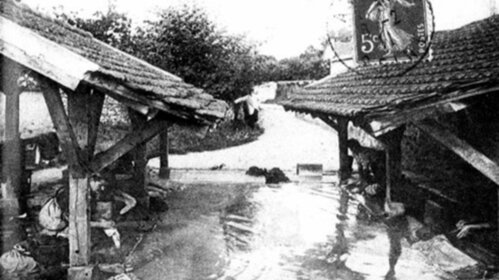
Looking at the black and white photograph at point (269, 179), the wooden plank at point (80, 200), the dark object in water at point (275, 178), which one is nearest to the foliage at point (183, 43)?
the black and white photograph at point (269, 179)

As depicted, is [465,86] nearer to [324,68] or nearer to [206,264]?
[206,264]

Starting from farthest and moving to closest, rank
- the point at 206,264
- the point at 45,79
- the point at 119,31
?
the point at 119,31 → the point at 206,264 → the point at 45,79

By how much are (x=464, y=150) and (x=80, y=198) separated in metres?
5.29

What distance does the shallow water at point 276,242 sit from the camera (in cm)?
674

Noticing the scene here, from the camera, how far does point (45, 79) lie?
18.7ft

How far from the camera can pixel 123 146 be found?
617 cm

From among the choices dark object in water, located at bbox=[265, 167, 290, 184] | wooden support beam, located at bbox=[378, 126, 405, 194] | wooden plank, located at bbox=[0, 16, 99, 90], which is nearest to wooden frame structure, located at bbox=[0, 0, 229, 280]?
wooden plank, located at bbox=[0, 16, 99, 90]

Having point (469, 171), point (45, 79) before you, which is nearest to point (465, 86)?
point (469, 171)

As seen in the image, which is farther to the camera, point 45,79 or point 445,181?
point 445,181

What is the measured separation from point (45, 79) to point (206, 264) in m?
3.52

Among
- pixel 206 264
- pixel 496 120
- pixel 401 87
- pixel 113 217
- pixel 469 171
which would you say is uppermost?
pixel 401 87

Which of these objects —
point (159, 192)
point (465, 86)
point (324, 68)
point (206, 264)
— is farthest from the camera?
point (324, 68)

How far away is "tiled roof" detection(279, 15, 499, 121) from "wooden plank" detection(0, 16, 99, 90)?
415 centimetres

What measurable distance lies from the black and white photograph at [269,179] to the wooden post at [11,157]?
1.6 inches
